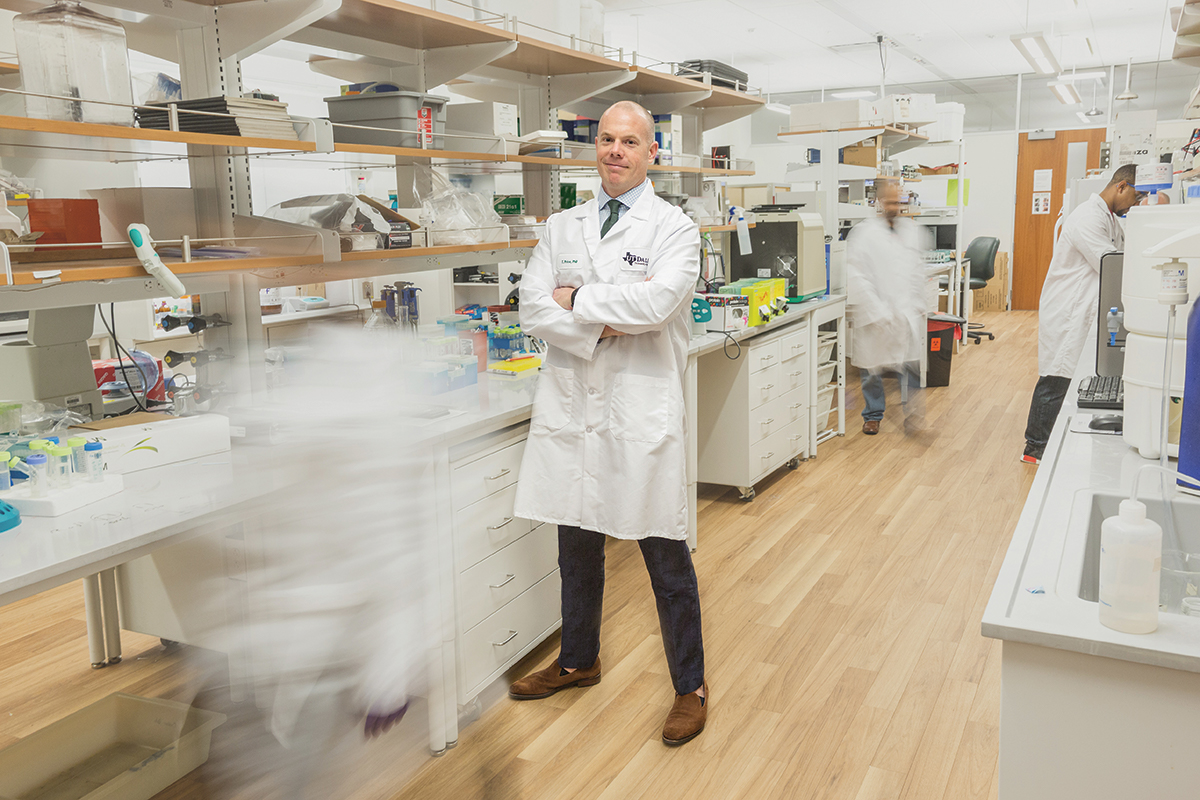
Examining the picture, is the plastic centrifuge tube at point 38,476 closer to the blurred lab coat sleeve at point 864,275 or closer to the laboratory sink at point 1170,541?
the laboratory sink at point 1170,541

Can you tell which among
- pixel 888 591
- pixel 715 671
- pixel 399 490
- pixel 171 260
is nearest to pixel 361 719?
pixel 399 490

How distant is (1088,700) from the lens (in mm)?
1152

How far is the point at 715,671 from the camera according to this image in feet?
8.46

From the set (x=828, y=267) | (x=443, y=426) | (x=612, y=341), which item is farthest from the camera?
(x=828, y=267)

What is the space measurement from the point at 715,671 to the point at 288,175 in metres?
3.08

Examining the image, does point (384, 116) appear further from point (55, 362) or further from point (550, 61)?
point (55, 362)

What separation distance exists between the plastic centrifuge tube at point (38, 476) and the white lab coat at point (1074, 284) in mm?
Answer: 4015

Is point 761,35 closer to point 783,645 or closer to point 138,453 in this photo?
point 783,645

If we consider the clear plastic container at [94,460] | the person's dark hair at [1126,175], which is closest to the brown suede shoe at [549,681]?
the clear plastic container at [94,460]

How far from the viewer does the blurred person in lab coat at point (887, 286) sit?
473 cm

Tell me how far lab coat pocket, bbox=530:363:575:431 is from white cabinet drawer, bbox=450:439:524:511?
0.15 metres

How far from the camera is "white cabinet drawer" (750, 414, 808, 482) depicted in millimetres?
4062

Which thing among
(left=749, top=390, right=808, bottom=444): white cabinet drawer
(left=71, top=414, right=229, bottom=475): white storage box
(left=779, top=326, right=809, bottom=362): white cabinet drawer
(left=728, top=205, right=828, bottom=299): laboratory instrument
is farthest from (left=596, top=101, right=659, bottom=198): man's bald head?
(left=728, top=205, right=828, bottom=299): laboratory instrument

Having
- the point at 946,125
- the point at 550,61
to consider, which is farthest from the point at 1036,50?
the point at 550,61
